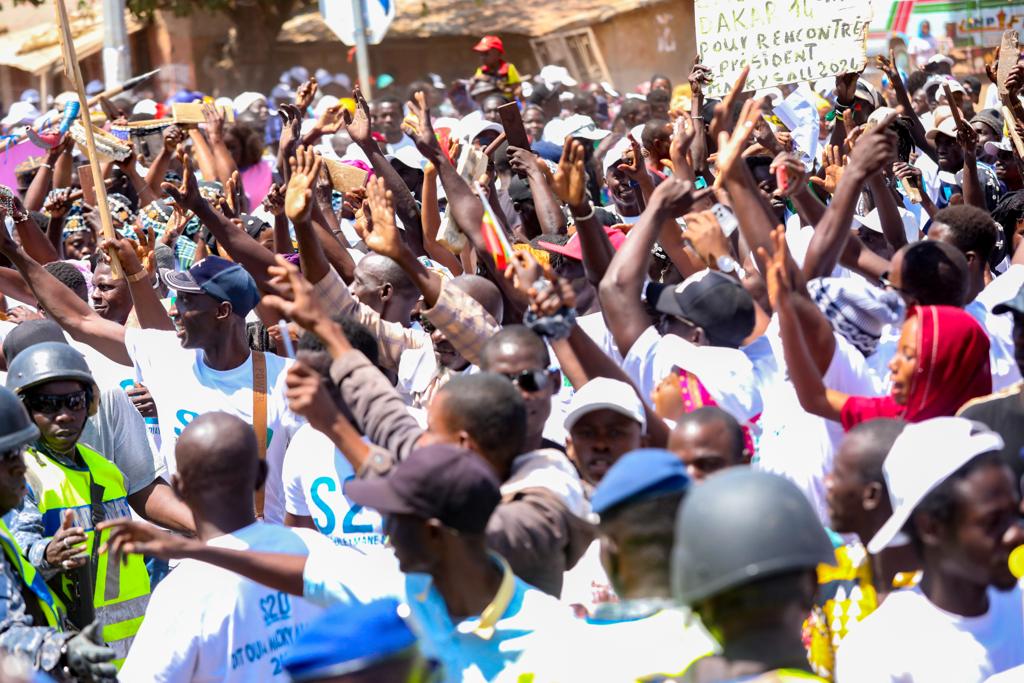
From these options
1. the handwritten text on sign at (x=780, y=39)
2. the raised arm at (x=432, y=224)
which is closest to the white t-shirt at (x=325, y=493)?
the raised arm at (x=432, y=224)

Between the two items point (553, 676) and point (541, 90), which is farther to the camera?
point (541, 90)

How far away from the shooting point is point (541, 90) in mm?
14531

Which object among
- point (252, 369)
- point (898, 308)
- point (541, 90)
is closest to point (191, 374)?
point (252, 369)

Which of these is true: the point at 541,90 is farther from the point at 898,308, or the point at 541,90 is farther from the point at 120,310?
→ the point at 898,308

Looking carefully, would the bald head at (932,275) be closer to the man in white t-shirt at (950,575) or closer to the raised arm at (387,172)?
the man in white t-shirt at (950,575)

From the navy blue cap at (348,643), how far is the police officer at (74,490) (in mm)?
2251

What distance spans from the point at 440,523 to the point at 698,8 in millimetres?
6011

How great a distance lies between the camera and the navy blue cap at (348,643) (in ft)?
8.21

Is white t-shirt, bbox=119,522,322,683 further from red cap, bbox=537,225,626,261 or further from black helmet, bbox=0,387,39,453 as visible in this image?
red cap, bbox=537,225,626,261

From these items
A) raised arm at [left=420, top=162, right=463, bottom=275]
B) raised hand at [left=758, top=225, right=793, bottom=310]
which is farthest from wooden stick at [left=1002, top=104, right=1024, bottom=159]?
raised hand at [left=758, top=225, right=793, bottom=310]

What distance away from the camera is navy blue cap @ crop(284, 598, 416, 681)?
8.21ft

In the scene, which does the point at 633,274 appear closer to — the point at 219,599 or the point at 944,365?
the point at 944,365

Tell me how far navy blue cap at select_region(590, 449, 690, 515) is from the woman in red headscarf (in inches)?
60.9

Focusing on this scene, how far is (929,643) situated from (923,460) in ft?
1.32
